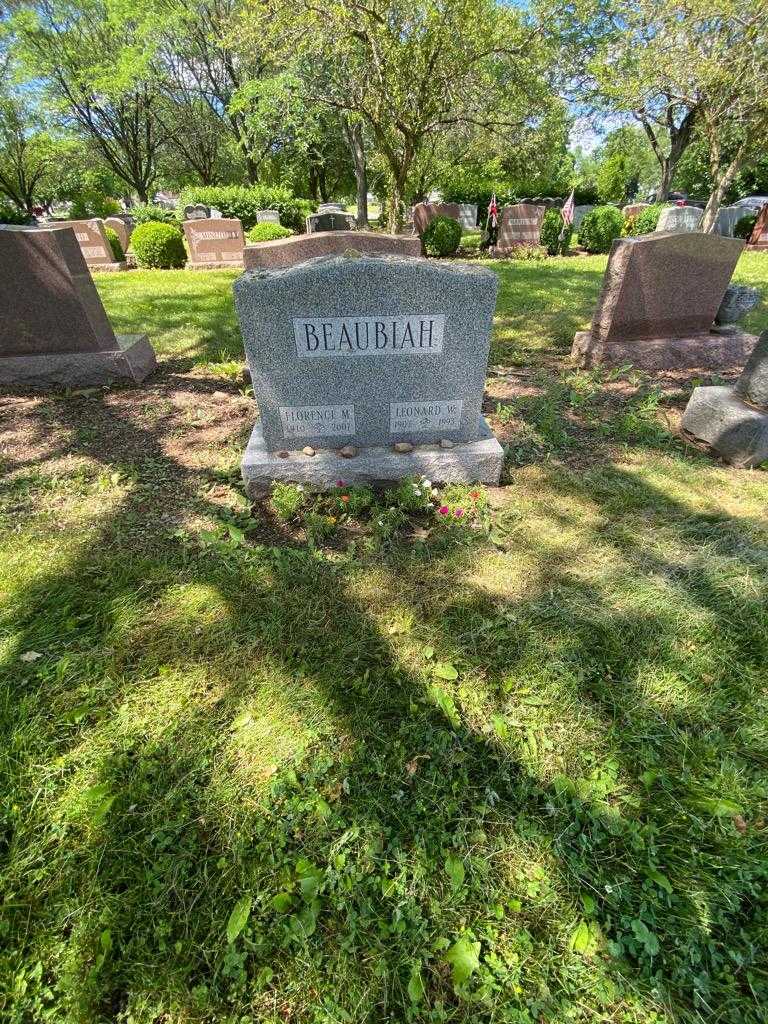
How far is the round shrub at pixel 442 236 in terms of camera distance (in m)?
12.6

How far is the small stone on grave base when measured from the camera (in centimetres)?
314

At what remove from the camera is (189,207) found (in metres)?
15.7

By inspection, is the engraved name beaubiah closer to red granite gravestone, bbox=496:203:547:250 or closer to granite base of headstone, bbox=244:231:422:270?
granite base of headstone, bbox=244:231:422:270

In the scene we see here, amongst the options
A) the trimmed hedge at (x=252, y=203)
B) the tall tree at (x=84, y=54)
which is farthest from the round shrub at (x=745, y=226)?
the tall tree at (x=84, y=54)

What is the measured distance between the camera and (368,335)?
291cm

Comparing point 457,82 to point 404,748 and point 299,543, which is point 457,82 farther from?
point 404,748

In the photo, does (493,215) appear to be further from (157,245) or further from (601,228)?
(157,245)

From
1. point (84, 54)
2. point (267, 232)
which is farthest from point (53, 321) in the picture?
point (84, 54)

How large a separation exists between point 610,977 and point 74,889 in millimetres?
1523

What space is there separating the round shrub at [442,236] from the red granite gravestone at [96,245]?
8.21 meters

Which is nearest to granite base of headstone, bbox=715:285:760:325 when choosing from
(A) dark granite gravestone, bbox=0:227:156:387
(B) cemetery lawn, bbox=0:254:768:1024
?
(B) cemetery lawn, bbox=0:254:768:1024

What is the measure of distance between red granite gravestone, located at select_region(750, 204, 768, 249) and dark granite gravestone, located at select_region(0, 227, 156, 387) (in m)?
17.4

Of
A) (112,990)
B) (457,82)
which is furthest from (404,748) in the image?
(457,82)

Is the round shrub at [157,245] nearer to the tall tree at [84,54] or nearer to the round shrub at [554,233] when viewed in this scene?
the round shrub at [554,233]
